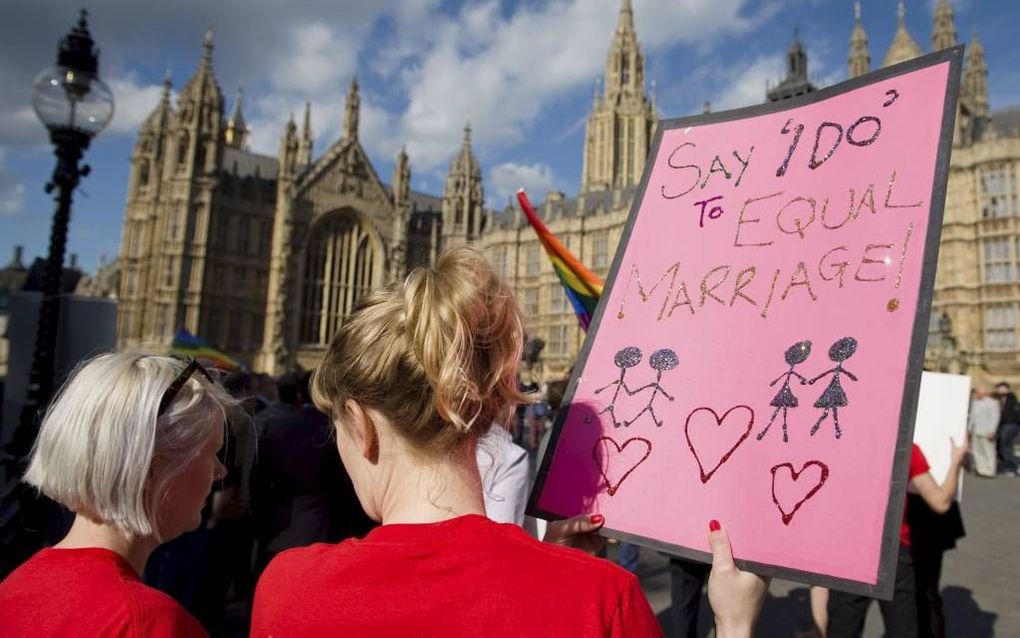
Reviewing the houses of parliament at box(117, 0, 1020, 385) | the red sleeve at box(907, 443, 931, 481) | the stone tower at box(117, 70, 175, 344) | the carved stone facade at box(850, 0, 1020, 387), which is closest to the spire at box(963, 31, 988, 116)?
the houses of parliament at box(117, 0, 1020, 385)

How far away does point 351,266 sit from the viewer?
136 feet

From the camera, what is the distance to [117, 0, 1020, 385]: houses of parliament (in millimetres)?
26922

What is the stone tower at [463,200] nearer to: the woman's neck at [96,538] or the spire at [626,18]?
the spire at [626,18]

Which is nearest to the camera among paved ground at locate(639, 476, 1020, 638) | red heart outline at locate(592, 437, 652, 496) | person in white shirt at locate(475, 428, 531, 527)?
red heart outline at locate(592, 437, 652, 496)

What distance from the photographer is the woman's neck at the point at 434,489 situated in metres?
1.27

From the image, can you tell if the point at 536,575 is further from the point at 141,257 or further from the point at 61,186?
the point at 141,257

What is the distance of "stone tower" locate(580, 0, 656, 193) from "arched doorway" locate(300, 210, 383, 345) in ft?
53.9

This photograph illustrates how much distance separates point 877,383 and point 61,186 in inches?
252

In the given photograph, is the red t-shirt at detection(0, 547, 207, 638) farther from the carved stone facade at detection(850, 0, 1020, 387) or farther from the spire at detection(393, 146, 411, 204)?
the spire at detection(393, 146, 411, 204)

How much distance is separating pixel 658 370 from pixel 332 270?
41.1m

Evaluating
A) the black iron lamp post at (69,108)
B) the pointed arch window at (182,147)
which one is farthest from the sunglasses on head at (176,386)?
the pointed arch window at (182,147)

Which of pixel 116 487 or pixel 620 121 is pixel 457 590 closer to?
pixel 116 487

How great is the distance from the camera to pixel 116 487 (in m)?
1.65

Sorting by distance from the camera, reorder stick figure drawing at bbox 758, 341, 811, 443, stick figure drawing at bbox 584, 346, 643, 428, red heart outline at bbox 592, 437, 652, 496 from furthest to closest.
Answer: stick figure drawing at bbox 584, 346, 643, 428 < red heart outline at bbox 592, 437, 652, 496 < stick figure drawing at bbox 758, 341, 811, 443
